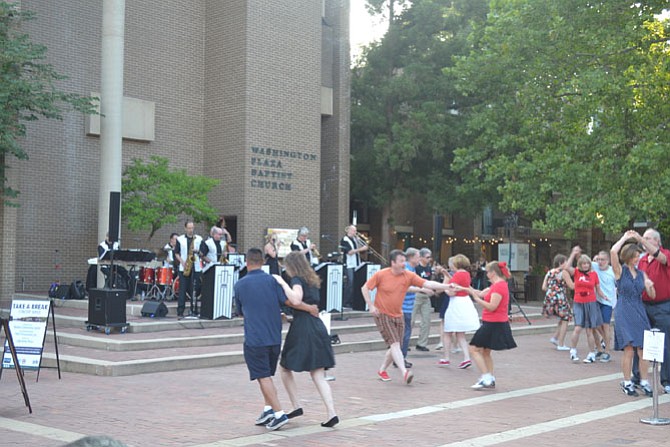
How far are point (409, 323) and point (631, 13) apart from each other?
10.4m

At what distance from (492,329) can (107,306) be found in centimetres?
736

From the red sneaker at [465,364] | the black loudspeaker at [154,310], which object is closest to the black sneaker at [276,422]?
the red sneaker at [465,364]

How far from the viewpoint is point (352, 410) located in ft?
31.7

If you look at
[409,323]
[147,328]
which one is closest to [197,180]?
[147,328]

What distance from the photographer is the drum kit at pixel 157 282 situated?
68.0ft

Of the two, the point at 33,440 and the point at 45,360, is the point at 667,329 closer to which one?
the point at 33,440

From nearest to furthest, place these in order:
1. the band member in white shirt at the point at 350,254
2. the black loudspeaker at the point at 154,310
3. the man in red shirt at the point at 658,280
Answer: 1. the man in red shirt at the point at 658,280
2. the black loudspeaker at the point at 154,310
3. the band member in white shirt at the point at 350,254

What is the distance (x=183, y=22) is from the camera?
29281 mm

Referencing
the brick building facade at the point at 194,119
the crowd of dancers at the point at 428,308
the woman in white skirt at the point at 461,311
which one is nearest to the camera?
the crowd of dancers at the point at 428,308

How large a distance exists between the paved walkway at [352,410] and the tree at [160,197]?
11809 millimetres

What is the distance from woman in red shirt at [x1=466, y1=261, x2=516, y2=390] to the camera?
1114cm

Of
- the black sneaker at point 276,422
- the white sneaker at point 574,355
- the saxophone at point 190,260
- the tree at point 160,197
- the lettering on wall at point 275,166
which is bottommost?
the white sneaker at point 574,355

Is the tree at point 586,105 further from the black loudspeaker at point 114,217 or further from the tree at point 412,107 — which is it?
the black loudspeaker at point 114,217

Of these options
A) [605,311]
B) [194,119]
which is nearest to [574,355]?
[605,311]
